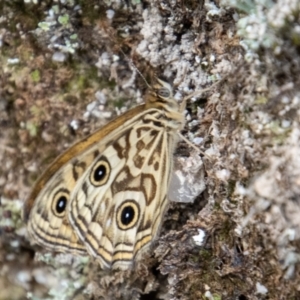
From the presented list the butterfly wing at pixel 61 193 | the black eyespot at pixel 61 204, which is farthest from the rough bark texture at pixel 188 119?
the black eyespot at pixel 61 204

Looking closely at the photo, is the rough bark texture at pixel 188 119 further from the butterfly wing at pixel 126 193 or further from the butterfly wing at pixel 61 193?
the butterfly wing at pixel 61 193

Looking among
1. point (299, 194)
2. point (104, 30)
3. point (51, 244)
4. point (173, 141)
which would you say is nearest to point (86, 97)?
point (104, 30)

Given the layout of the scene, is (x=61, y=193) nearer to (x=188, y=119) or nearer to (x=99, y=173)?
(x=99, y=173)

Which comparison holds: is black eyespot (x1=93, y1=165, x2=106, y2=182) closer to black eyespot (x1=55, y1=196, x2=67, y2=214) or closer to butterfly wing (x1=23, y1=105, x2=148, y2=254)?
butterfly wing (x1=23, y1=105, x2=148, y2=254)

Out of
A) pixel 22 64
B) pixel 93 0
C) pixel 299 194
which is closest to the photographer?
pixel 299 194

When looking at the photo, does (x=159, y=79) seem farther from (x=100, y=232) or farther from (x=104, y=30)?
(x=100, y=232)

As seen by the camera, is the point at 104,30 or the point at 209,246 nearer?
the point at 209,246

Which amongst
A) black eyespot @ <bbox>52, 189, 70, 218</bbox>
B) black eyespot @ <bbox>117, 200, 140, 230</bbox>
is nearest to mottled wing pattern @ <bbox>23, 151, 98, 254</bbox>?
black eyespot @ <bbox>52, 189, 70, 218</bbox>
